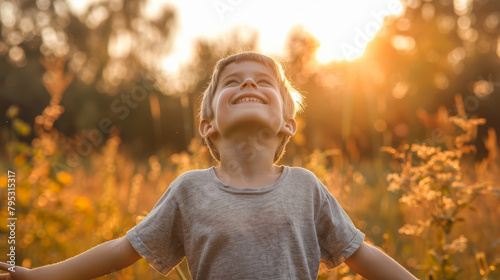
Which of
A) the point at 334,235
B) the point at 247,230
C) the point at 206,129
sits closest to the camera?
the point at 247,230

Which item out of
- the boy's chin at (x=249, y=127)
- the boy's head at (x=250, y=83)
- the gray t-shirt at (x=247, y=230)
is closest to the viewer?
the gray t-shirt at (x=247, y=230)

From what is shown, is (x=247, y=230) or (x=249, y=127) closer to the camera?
(x=247, y=230)

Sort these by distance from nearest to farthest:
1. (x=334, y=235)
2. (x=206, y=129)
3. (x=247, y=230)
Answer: (x=247, y=230), (x=334, y=235), (x=206, y=129)

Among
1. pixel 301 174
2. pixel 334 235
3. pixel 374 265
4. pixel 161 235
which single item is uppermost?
pixel 301 174

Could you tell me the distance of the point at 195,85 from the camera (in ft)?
39.9

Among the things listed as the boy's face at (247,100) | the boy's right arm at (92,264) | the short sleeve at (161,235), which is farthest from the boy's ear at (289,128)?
the boy's right arm at (92,264)

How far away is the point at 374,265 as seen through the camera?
1641 millimetres

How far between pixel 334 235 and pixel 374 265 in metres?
0.17

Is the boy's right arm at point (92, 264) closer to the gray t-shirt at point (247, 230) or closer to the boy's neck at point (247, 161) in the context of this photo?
the gray t-shirt at point (247, 230)

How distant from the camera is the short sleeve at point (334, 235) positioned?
64.3 inches

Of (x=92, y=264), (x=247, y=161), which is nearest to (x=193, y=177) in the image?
(x=247, y=161)

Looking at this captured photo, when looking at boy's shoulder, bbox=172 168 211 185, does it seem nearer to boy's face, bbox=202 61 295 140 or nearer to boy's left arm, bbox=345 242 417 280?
boy's face, bbox=202 61 295 140

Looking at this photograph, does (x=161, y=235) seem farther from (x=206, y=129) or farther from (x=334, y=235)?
(x=334, y=235)

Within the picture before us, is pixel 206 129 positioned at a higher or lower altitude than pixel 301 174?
higher
